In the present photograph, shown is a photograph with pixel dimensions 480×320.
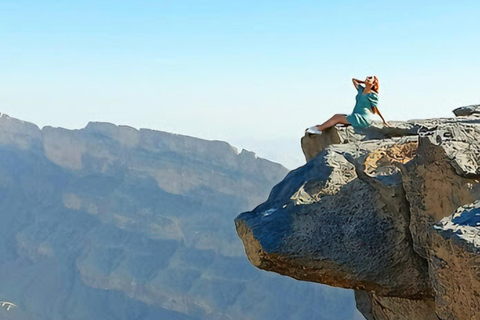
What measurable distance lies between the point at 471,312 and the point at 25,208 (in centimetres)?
7837

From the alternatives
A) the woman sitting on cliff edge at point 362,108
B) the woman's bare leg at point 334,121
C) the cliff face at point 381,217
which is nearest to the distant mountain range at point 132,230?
the woman's bare leg at point 334,121

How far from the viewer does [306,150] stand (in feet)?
31.2

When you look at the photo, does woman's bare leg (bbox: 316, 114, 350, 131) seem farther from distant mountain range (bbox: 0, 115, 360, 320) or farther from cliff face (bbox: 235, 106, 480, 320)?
distant mountain range (bbox: 0, 115, 360, 320)

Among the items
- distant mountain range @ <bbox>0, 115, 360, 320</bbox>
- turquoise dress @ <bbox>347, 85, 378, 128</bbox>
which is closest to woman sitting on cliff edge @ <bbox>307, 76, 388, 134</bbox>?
turquoise dress @ <bbox>347, 85, 378, 128</bbox>

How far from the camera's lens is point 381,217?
642 cm

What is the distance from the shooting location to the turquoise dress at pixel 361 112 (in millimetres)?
Result: 8237

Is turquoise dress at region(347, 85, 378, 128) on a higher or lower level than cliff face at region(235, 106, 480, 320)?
higher

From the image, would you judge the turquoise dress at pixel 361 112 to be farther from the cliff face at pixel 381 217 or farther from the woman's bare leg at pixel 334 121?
the cliff face at pixel 381 217

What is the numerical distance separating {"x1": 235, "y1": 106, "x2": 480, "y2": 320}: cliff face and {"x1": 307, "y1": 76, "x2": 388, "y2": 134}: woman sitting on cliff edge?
3.32ft

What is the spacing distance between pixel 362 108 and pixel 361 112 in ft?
0.21

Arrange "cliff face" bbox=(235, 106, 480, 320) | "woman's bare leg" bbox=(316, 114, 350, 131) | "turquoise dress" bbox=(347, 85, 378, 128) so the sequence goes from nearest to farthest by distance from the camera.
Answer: "cliff face" bbox=(235, 106, 480, 320) < "turquoise dress" bbox=(347, 85, 378, 128) < "woman's bare leg" bbox=(316, 114, 350, 131)

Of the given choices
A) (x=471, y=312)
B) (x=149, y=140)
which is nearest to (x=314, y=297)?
(x=149, y=140)

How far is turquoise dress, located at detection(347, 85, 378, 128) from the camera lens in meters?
8.24

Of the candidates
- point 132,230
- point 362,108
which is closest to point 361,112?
point 362,108
